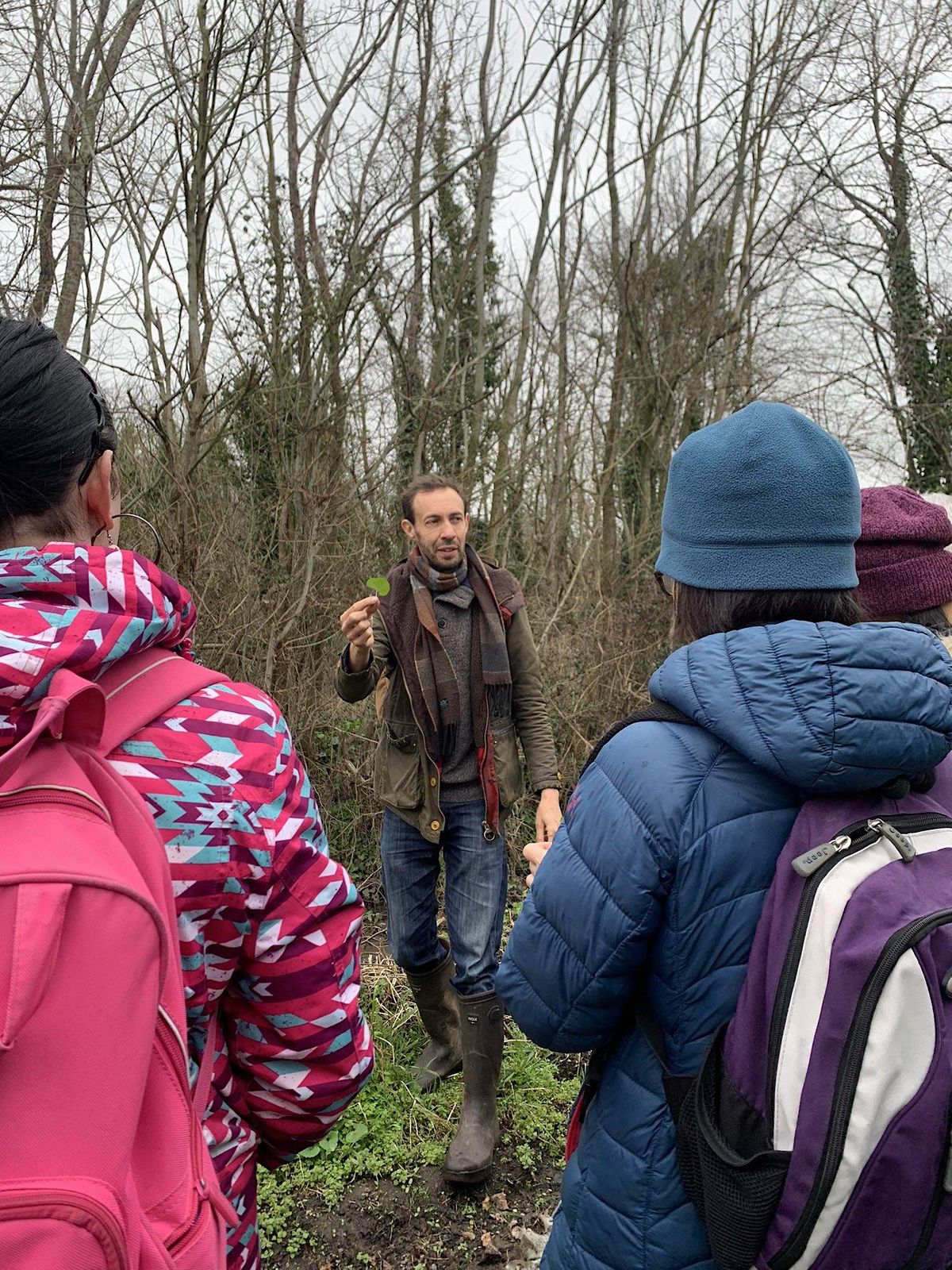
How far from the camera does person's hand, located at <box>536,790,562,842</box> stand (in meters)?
3.08

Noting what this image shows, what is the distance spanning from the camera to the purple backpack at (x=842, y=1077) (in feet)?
3.62

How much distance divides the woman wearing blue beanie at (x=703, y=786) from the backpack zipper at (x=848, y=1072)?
0.61 ft

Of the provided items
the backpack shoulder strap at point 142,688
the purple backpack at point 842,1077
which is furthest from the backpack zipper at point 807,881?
the backpack shoulder strap at point 142,688

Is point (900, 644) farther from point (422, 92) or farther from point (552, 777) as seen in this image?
point (422, 92)

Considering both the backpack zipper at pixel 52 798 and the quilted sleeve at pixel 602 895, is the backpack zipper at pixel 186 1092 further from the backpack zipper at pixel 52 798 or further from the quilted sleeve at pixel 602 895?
the quilted sleeve at pixel 602 895

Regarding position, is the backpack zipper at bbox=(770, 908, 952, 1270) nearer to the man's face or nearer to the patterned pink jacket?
the patterned pink jacket

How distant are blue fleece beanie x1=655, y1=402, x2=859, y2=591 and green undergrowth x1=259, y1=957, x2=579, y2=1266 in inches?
101

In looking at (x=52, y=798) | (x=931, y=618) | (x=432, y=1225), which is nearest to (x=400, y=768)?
(x=432, y=1225)

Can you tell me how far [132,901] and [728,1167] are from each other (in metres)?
0.83

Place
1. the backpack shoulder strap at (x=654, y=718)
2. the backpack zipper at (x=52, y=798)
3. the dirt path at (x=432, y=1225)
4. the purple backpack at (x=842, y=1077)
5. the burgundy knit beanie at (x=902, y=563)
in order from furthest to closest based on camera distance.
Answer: the dirt path at (x=432, y=1225) < the burgundy knit beanie at (x=902, y=563) < the backpack shoulder strap at (x=654, y=718) < the purple backpack at (x=842, y=1077) < the backpack zipper at (x=52, y=798)

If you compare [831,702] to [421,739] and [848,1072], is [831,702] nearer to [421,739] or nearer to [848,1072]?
[848,1072]

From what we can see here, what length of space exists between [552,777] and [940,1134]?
2231 millimetres

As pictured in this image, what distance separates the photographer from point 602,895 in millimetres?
1309

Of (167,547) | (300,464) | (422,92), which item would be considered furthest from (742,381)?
(167,547)
